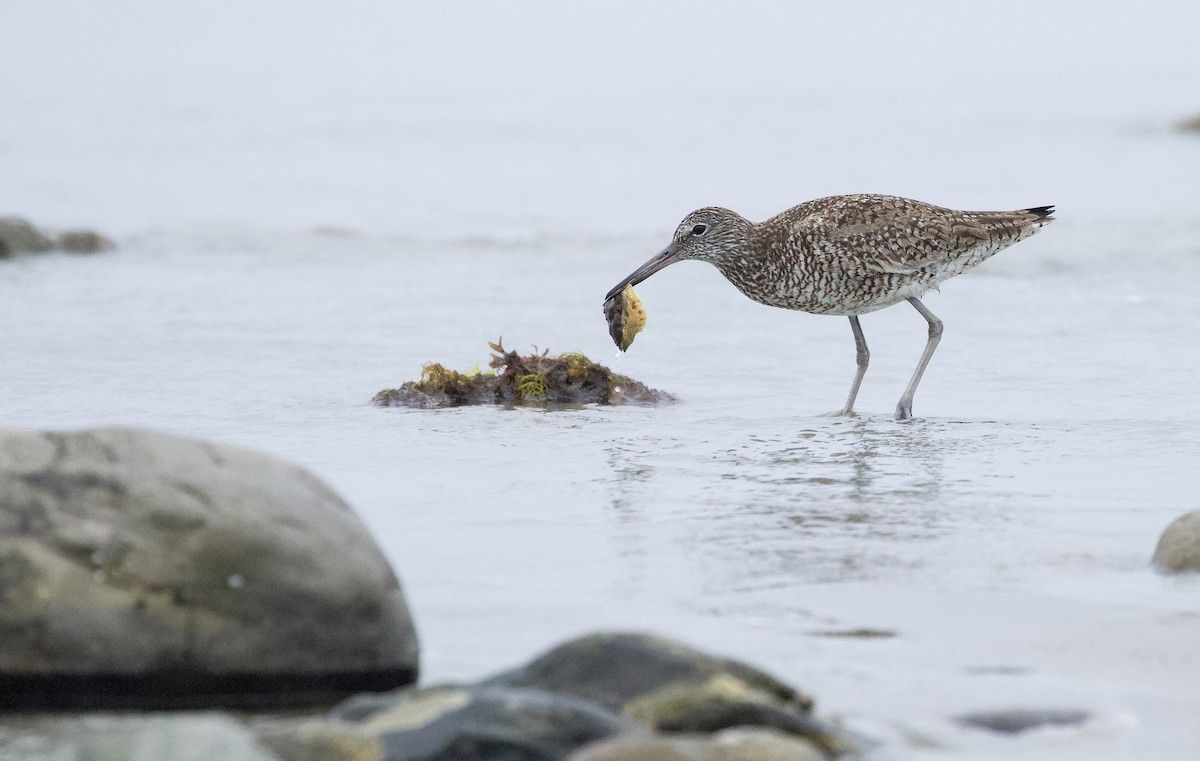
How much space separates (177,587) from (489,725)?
99 cm

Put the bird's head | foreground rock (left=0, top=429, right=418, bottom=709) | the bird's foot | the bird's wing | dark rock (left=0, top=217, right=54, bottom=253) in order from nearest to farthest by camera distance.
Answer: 1. foreground rock (left=0, top=429, right=418, bottom=709)
2. the bird's foot
3. the bird's wing
4. the bird's head
5. dark rock (left=0, top=217, right=54, bottom=253)

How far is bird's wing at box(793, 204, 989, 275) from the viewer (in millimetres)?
9078

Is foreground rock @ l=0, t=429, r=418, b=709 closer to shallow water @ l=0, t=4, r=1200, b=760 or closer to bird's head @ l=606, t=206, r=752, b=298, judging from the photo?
shallow water @ l=0, t=4, r=1200, b=760

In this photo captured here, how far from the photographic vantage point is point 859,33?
2101 inches

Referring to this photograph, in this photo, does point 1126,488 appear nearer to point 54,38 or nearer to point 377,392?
point 377,392

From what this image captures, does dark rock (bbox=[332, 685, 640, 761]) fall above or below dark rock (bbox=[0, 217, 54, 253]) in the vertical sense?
below

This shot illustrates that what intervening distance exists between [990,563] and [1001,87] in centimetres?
3589

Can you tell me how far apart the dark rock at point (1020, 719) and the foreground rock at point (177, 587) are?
4.80ft

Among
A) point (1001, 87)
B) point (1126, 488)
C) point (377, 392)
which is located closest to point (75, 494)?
point (1126, 488)

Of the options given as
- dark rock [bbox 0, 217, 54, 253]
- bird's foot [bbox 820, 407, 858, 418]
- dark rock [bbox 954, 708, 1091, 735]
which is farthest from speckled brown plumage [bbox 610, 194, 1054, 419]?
dark rock [bbox 0, 217, 54, 253]

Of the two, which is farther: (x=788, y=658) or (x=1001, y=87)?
(x=1001, y=87)

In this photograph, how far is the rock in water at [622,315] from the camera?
30.2ft

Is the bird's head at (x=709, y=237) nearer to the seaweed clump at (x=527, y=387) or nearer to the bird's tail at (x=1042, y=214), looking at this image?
the seaweed clump at (x=527, y=387)

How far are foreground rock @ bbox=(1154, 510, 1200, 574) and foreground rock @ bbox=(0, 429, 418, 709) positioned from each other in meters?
2.43
